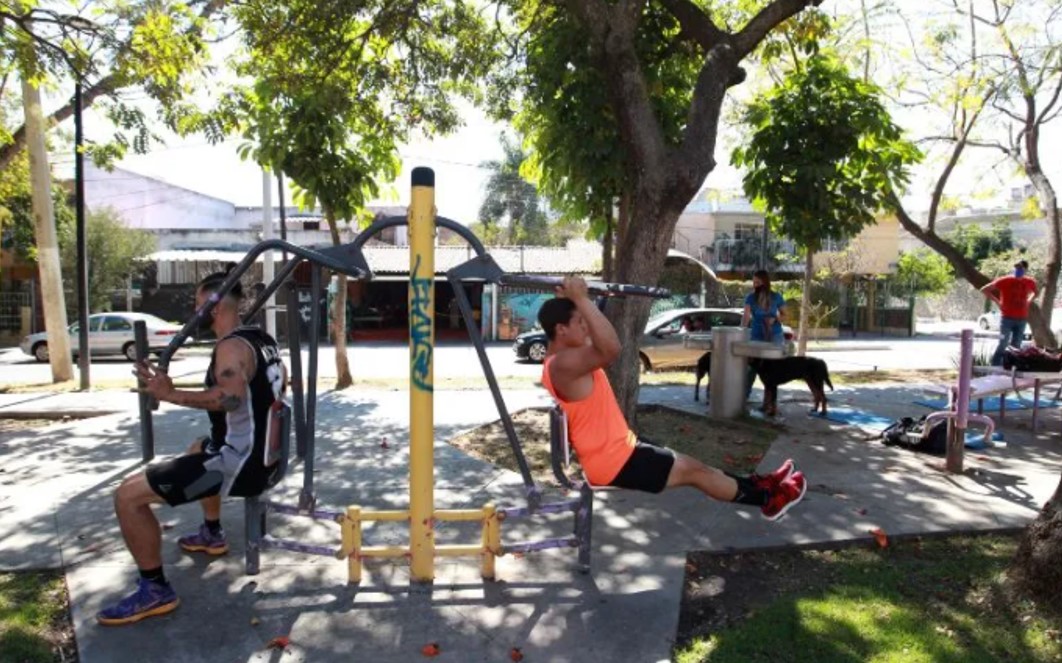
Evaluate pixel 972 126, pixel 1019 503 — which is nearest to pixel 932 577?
pixel 1019 503

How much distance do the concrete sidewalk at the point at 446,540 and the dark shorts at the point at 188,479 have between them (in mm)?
594

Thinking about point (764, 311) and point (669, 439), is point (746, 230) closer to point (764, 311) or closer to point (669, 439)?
point (764, 311)

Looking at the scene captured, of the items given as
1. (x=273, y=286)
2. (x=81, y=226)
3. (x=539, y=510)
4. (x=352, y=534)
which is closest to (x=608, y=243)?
(x=539, y=510)

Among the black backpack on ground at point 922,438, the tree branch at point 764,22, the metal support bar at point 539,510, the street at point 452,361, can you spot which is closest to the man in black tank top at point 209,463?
the metal support bar at point 539,510

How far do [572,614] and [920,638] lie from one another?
1.55 meters

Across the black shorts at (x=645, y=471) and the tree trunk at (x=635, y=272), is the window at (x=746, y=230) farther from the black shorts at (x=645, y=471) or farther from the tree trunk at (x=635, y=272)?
the black shorts at (x=645, y=471)

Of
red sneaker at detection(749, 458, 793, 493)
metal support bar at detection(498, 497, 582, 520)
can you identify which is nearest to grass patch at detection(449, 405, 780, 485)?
→ metal support bar at detection(498, 497, 582, 520)

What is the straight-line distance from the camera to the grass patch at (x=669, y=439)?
22.7 feet

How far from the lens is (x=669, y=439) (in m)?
7.74

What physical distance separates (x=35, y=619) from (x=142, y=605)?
0.53 metres

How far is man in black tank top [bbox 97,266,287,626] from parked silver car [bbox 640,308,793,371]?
41.3 feet

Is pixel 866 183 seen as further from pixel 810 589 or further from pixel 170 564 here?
pixel 170 564

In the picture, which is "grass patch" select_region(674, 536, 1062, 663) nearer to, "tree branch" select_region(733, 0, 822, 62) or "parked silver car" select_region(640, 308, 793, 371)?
"tree branch" select_region(733, 0, 822, 62)

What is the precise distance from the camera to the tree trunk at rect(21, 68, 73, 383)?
41.9 ft
